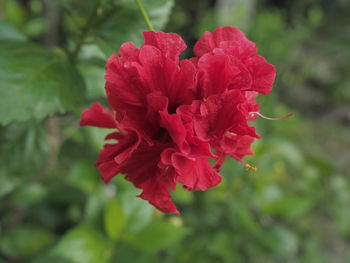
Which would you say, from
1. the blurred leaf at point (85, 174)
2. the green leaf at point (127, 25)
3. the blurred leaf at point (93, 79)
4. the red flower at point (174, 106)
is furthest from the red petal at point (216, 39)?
the blurred leaf at point (85, 174)

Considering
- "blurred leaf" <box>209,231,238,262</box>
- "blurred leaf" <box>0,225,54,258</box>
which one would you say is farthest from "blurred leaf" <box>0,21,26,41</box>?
"blurred leaf" <box>209,231,238,262</box>

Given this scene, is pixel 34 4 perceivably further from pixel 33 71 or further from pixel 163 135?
pixel 163 135

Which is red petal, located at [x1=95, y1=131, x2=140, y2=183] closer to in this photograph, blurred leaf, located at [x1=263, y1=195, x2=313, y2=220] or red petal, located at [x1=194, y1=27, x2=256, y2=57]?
red petal, located at [x1=194, y1=27, x2=256, y2=57]

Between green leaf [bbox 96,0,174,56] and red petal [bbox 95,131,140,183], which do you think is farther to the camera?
green leaf [bbox 96,0,174,56]

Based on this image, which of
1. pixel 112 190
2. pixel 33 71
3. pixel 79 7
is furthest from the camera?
pixel 79 7

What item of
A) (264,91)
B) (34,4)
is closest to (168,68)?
(264,91)

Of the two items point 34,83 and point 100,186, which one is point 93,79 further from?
point 100,186

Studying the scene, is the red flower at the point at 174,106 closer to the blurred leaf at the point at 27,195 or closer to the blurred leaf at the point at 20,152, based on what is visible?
the blurred leaf at the point at 20,152
